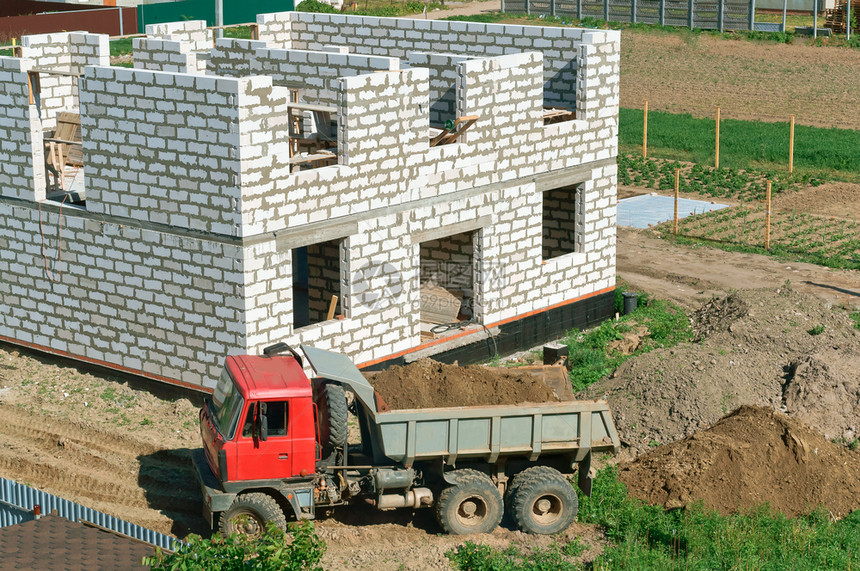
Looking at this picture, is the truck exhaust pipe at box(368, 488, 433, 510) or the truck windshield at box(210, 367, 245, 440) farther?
the truck exhaust pipe at box(368, 488, 433, 510)

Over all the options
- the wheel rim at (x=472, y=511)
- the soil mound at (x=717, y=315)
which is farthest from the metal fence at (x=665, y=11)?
the wheel rim at (x=472, y=511)

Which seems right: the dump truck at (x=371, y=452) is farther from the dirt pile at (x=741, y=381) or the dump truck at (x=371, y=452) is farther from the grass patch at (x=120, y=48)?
the grass patch at (x=120, y=48)

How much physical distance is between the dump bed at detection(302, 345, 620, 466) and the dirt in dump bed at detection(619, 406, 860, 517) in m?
1.53

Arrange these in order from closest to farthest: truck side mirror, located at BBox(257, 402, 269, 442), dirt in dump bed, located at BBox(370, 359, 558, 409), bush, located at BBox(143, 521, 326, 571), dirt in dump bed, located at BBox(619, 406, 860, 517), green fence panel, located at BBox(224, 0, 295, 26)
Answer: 1. bush, located at BBox(143, 521, 326, 571)
2. truck side mirror, located at BBox(257, 402, 269, 442)
3. dirt in dump bed, located at BBox(619, 406, 860, 517)
4. dirt in dump bed, located at BBox(370, 359, 558, 409)
5. green fence panel, located at BBox(224, 0, 295, 26)

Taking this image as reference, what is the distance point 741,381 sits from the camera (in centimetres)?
2025

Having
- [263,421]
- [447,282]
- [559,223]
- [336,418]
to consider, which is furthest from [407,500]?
[559,223]

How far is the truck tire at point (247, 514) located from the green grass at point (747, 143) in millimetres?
27036

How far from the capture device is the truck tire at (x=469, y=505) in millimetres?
15664

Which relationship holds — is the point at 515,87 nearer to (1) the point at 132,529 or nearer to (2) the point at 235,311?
(2) the point at 235,311

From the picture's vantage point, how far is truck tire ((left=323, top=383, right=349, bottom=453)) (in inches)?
613

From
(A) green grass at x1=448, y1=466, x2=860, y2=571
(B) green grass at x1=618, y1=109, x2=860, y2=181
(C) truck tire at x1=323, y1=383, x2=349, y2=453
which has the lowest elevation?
(A) green grass at x1=448, y1=466, x2=860, y2=571

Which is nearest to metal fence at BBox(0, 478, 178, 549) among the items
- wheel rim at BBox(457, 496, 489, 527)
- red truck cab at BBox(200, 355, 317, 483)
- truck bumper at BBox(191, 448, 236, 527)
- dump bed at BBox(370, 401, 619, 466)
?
truck bumper at BBox(191, 448, 236, 527)

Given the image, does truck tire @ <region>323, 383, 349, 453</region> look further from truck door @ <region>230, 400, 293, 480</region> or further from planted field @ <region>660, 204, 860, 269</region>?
planted field @ <region>660, 204, 860, 269</region>

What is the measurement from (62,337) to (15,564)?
29.5 feet
